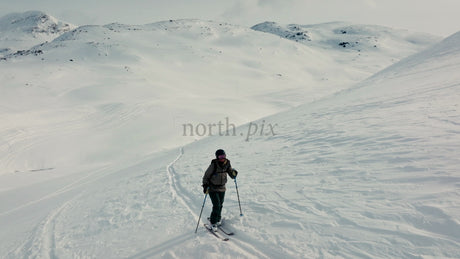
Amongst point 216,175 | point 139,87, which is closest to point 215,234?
point 216,175

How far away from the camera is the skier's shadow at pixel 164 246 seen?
22.8 feet

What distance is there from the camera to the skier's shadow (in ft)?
22.8

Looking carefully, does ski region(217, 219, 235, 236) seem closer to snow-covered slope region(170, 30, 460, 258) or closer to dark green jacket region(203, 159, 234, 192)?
snow-covered slope region(170, 30, 460, 258)

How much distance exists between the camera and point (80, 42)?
7738 cm

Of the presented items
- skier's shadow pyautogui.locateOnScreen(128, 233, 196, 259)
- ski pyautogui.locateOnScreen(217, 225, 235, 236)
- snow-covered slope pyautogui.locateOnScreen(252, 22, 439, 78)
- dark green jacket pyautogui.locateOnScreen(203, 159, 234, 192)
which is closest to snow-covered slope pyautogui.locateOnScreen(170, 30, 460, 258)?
ski pyautogui.locateOnScreen(217, 225, 235, 236)

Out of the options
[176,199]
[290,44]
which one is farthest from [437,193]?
[290,44]

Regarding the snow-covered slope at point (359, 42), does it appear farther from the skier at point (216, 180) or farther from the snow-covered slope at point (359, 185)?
the skier at point (216, 180)

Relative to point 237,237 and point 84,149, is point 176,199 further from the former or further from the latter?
point 84,149

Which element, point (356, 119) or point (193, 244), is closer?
point (193, 244)

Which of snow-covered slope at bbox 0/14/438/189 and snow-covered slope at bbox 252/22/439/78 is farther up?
snow-covered slope at bbox 252/22/439/78

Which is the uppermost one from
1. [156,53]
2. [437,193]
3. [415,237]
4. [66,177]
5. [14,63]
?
[156,53]

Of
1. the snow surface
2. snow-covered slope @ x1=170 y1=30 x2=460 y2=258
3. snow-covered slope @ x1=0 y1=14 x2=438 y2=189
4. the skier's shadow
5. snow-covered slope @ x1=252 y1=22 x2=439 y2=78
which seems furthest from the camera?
snow-covered slope @ x1=252 y1=22 x2=439 y2=78

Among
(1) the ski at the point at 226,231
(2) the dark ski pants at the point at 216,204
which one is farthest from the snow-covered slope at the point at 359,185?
(2) the dark ski pants at the point at 216,204

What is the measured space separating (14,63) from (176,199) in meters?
71.8
